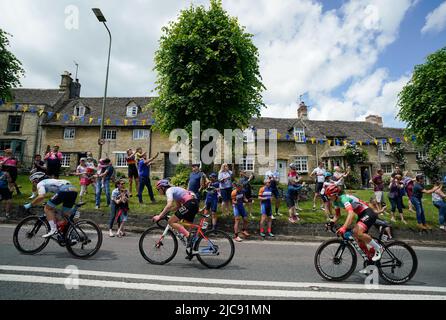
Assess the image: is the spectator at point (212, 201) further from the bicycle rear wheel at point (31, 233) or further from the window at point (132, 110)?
the window at point (132, 110)

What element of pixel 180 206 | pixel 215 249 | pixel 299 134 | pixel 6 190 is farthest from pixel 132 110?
pixel 215 249

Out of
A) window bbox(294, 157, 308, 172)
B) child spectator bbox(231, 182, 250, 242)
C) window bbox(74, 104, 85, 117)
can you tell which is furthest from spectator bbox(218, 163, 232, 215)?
window bbox(74, 104, 85, 117)

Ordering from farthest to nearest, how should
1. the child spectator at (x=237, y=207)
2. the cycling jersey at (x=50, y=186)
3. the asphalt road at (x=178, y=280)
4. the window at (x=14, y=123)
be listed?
the window at (x=14, y=123) → the child spectator at (x=237, y=207) → the cycling jersey at (x=50, y=186) → the asphalt road at (x=178, y=280)

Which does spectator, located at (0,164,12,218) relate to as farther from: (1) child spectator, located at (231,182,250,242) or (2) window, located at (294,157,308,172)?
(2) window, located at (294,157,308,172)

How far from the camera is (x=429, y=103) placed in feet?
59.9

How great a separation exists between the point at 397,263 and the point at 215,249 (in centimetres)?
386

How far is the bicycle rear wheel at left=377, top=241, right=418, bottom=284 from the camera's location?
4.79 meters

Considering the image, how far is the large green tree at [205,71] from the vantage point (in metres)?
12.9

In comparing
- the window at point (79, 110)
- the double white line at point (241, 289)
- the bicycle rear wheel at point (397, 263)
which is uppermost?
the window at point (79, 110)

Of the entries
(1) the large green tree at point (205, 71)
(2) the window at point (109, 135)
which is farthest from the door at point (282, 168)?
(2) the window at point (109, 135)

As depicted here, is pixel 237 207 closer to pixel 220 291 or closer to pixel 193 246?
pixel 193 246

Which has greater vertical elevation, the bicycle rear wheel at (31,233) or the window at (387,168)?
the window at (387,168)
